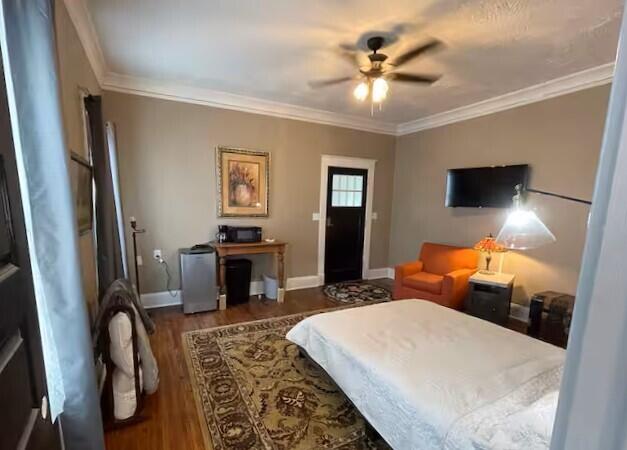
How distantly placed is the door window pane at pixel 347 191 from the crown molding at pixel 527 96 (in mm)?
1281

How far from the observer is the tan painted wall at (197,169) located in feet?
11.5

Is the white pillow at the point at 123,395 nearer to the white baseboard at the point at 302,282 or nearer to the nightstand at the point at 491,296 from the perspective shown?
the white baseboard at the point at 302,282

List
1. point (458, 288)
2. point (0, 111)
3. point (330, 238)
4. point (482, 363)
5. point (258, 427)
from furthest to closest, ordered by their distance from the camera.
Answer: point (330, 238)
point (458, 288)
point (258, 427)
point (482, 363)
point (0, 111)

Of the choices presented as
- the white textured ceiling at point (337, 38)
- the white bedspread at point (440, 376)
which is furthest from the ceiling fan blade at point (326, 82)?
the white bedspread at point (440, 376)

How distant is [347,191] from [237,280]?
2260mm

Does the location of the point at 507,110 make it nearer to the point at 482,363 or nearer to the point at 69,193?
the point at 482,363

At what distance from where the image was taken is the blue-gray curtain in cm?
93

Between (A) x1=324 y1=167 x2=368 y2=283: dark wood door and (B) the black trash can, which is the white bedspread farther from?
(A) x1=324 y1=167 x2=368 y2=283: dark wood door

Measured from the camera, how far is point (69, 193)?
3.43ft

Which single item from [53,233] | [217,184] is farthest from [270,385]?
[217,184]

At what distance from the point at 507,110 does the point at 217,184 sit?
3.70 metres

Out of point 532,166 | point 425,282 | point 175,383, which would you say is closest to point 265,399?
point 175,383

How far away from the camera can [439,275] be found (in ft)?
12.9

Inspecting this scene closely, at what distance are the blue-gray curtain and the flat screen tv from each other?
4.00 meters
